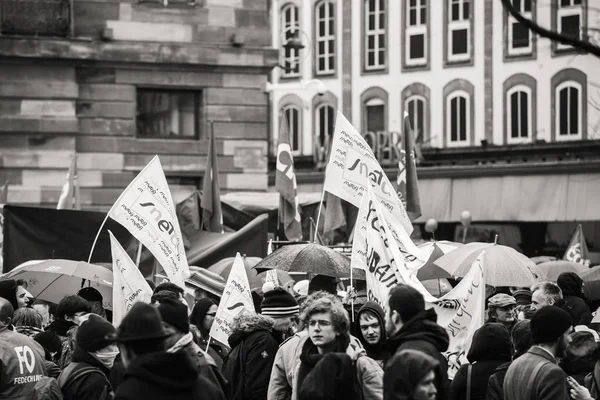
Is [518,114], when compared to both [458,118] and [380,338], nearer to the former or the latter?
[458,118]

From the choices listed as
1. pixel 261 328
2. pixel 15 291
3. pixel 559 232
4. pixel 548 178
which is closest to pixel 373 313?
pixel 261 328

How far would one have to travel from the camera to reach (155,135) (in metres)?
24.9

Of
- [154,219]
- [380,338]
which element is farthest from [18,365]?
[154,219]

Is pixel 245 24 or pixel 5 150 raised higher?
pixel 245 24

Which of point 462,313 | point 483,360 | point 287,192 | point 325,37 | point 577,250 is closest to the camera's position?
point 483,360

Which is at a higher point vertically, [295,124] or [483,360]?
[295,124]

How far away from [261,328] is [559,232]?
34993 mm

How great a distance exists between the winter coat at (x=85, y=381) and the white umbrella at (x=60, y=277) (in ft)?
17.0

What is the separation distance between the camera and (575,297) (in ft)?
39.7

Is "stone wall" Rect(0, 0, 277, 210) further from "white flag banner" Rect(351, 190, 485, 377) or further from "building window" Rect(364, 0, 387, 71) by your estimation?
"building window" Rect(364, 0, 387, 71)

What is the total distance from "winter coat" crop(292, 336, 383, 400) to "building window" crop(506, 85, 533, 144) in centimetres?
4165

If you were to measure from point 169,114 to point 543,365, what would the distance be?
1794 cm

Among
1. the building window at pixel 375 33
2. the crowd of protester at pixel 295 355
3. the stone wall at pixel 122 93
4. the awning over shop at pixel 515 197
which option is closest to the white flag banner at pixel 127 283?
the crowd of protester at pixel 295 355

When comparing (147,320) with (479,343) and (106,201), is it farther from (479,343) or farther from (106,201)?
(106,201)
